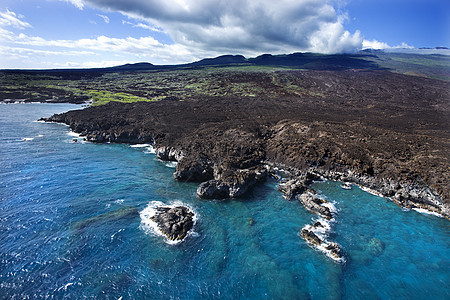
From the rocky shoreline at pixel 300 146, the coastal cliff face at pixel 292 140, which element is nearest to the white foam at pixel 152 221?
the rocky shoreline at pixel 300 146

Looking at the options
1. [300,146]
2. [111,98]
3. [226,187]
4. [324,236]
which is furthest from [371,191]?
[111,98]

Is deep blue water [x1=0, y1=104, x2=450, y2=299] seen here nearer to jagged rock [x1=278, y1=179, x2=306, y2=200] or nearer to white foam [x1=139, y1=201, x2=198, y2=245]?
white foam [x1=139, y1=201, x2=198, y2=245]

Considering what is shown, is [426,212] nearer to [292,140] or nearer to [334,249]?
[334,249]

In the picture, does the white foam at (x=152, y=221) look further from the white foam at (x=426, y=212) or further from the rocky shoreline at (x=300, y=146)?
the white foam at (x=426, y=212)

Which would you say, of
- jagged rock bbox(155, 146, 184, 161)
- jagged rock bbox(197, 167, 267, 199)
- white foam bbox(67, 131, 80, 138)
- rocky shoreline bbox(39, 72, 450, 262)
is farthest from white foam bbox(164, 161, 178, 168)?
white foam bbox(67, 131, 80, 138)

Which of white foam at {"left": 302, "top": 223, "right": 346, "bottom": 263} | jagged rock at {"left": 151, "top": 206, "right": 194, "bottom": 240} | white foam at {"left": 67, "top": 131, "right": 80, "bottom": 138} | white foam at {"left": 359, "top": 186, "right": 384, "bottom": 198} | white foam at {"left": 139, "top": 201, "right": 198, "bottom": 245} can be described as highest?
jagged rock at {"left": 151, "top": 206, "right": 194, "bottom": 240}

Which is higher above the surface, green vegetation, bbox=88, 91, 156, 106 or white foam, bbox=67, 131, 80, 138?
green vegetation, bbox=88, 91, 156, 106

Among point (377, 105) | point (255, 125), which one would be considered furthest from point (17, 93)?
point (377, 105)
